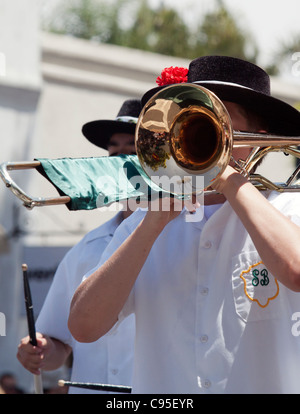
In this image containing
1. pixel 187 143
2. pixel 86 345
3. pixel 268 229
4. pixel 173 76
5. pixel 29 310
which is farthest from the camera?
pixel 86 345

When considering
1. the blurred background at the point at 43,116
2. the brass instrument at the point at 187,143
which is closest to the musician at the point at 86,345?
the brass instrument at the point at 187,143

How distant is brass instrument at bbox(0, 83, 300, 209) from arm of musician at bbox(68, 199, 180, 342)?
130 mm

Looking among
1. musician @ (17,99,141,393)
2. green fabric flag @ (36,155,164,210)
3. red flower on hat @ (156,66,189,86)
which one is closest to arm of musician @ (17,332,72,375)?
musician @ (17,99,141,393)

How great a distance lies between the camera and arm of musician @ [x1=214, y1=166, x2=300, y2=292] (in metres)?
2.16

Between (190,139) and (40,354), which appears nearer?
(190,139)

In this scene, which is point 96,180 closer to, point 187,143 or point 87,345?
point 187,143

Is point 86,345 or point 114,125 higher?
point 114,125

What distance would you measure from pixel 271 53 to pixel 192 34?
370cm

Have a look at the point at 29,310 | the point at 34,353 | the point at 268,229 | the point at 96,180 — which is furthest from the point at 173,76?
the point at 34,353

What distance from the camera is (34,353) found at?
3.17 metres

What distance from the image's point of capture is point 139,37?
2517cm

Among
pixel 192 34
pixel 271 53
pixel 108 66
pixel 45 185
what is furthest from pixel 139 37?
pixel 45 185

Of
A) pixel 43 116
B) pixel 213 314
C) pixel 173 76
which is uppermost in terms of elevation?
pixel 43 116

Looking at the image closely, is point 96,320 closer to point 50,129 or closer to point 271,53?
point 50,129
